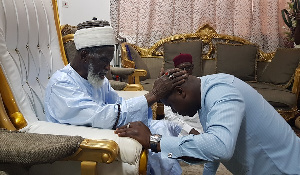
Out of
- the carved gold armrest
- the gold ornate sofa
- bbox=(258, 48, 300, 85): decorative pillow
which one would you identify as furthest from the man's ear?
bbox=(258, 48, 300, 85): decorative pillow

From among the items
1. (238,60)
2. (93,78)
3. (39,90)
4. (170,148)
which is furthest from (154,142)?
(238,60)

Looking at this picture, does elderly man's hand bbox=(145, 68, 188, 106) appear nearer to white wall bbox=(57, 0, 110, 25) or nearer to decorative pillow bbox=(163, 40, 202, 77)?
decorative pillow bbox=(163, 40, 202, 77)

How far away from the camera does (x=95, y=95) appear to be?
1749 mm

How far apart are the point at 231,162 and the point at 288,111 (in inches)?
108

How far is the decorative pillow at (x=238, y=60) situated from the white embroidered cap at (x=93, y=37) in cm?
300

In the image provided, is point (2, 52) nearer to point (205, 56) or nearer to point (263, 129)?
point (263, 129)

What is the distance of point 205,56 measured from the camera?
467 centimetres

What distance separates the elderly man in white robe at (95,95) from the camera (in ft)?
4.63

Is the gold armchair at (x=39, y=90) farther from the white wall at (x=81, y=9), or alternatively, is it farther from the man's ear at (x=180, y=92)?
the white wall at (x=81, y=9)

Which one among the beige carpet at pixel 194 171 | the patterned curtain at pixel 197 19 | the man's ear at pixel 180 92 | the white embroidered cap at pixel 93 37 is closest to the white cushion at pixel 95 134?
the man's ear at pixel 180 92

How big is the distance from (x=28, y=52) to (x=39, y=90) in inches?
8.8

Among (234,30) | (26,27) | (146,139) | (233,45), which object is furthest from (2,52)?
(234,30)

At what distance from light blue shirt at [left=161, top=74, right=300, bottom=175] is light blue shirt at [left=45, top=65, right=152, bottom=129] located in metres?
0.35

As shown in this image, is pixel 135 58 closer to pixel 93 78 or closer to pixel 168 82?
pixel 93 78
